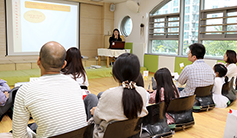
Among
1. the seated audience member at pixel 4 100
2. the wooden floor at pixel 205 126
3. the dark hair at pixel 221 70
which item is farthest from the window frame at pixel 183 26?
the seated audience member at pixel 4 100

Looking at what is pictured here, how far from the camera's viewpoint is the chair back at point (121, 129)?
1311mm

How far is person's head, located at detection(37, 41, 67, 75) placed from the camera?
1.26 meters

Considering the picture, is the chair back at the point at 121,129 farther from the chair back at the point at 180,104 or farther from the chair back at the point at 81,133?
the chair back at the point at 180,104

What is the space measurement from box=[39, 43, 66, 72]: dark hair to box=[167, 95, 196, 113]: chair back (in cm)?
135

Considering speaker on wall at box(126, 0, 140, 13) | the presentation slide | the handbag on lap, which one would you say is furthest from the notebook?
the handbag on lap

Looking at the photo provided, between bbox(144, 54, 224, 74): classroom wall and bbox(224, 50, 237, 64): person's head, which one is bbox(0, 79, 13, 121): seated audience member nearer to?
bbox(224, 50, 237, 64): person's head

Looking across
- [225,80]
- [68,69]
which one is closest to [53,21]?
[68,69]

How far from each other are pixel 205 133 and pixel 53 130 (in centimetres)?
192

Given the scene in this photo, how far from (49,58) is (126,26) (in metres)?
7.30

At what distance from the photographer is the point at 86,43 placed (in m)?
8.02

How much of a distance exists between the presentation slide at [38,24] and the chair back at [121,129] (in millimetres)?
6135

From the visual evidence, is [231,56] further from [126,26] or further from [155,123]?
[126,26]

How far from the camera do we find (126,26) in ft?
27.3

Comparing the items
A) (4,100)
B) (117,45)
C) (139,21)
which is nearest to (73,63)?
(4,100)
